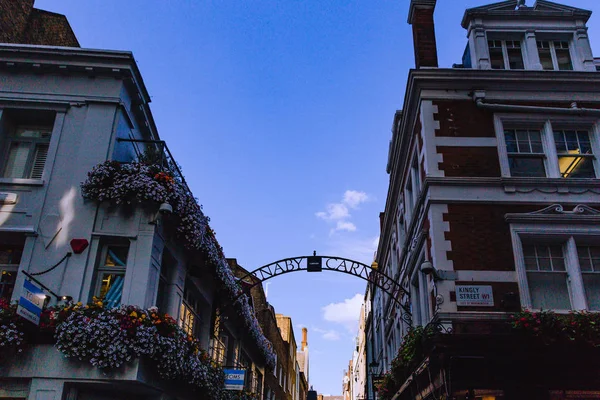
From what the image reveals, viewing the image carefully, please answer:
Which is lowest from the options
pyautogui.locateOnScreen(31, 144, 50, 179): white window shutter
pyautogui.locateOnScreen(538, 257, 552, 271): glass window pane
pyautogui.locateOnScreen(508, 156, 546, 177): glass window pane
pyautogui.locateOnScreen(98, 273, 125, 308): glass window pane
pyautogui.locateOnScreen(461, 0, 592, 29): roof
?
pyautogui.locateOnScreen(98, 273, 125, 308): glass window pane

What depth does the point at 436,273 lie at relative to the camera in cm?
1295

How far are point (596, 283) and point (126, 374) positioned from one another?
11.1 meters

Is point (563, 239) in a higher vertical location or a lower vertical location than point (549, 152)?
lower

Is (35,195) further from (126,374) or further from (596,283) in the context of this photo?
(596,283)

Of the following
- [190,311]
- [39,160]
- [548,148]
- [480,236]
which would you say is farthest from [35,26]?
[548,148]

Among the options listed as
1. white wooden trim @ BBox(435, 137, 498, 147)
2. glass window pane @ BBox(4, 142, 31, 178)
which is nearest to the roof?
white wooden trim @ BBox(435, 137, 498, 147)

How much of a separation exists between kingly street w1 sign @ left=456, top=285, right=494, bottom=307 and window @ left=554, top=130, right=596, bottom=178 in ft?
14.0

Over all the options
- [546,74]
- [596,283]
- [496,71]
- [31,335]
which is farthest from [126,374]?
[546,74]

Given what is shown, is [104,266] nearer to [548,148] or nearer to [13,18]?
[13,18]

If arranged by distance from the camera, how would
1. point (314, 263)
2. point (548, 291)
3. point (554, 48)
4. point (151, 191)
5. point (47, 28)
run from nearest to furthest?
point (151, 191) → point (548, 291) → point (554, 48) → point (314, 263) → point (47, 28)

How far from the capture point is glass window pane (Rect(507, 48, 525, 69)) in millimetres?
16359

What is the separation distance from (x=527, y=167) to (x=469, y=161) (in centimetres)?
A: 163

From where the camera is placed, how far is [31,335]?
10.8 metres

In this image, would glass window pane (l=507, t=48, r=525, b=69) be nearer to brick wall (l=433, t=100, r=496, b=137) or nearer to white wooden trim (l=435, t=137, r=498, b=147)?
brick wall (l=433, t=100, r=496, b=137)
